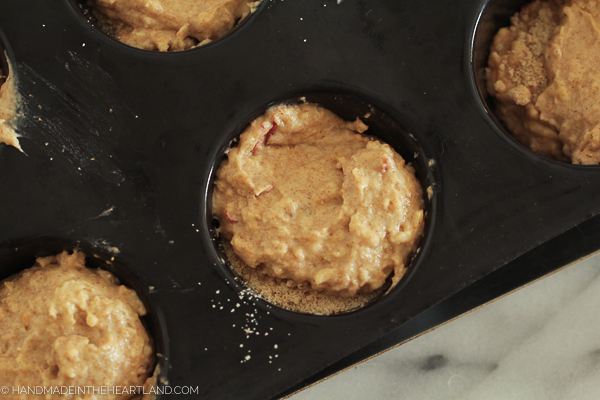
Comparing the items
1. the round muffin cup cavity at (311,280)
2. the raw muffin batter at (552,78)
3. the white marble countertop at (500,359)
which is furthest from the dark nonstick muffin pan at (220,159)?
the white marble countertop at (500,359)

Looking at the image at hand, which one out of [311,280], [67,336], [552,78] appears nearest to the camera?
[67,336]

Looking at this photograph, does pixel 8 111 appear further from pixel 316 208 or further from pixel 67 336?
pixel 316 208

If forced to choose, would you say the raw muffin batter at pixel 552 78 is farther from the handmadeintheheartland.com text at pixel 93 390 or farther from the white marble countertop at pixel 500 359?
the handmadeintheheartland.com text at pixel 93 390

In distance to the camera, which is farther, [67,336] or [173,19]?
[173,19]

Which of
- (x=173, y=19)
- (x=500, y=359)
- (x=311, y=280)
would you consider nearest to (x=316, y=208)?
(x=311, y=280)

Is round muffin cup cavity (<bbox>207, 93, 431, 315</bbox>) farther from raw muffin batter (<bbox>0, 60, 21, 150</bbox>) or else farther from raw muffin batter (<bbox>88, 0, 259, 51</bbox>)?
raw muffin batter (<bbox>0, 60, 21, 150</bbox>)

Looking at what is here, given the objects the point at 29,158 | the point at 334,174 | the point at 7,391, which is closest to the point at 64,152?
the point at 29,158

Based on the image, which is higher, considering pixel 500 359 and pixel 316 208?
pixel 316 208

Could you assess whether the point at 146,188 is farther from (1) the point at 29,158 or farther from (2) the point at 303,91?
(2) the point at 303,91
